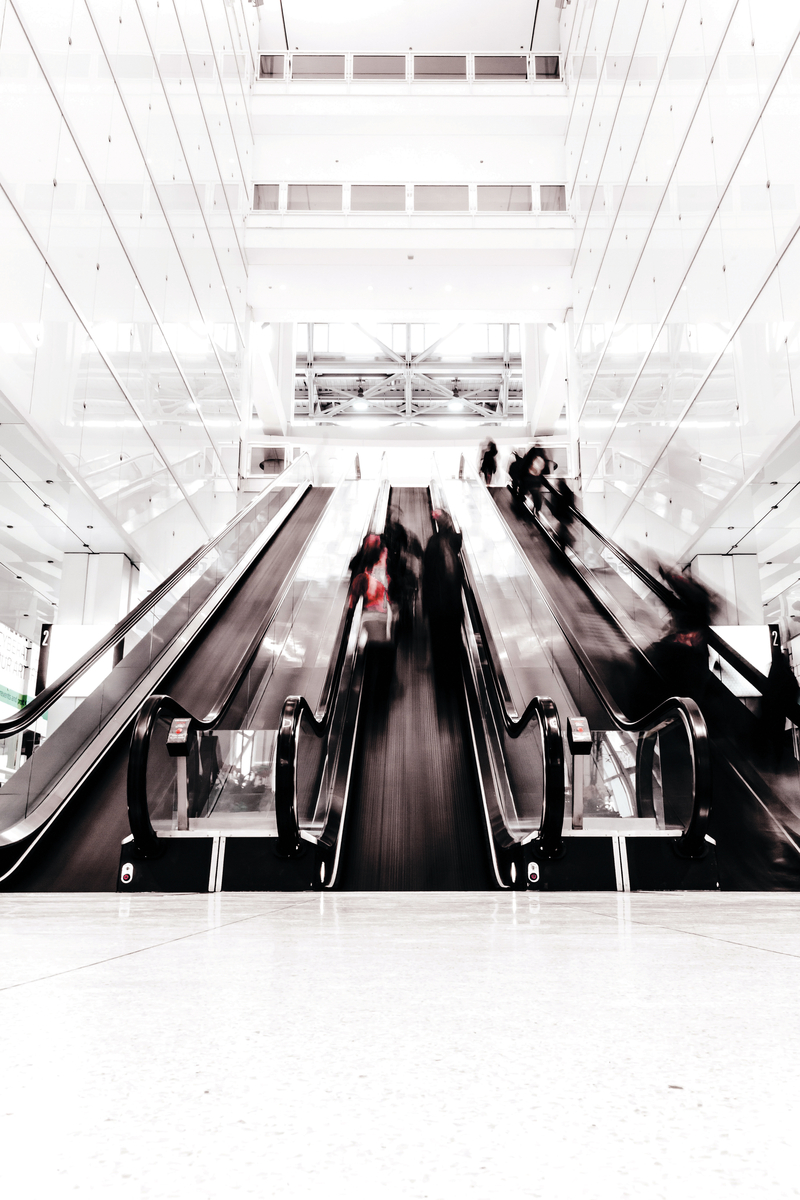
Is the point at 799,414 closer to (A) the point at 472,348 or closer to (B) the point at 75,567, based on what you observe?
(B) the point at 75,567

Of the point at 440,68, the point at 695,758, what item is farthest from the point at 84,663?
the point at 440,68

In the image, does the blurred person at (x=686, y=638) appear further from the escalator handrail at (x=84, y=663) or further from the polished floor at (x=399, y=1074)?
the polished floor at (x=399, y=1074)

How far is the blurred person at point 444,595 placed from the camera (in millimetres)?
10745

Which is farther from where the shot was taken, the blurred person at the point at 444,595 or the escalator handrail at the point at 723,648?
the blurred person at the point at 444,595

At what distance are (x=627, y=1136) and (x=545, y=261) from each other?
1998 centimetres

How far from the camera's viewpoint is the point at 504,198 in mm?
18953

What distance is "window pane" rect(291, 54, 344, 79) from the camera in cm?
1980

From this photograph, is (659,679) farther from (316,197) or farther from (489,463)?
(316,197)

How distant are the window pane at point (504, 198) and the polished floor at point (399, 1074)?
1904 centimetres

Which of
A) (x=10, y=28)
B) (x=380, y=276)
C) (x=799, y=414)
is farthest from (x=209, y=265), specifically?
(x=799, y=414)

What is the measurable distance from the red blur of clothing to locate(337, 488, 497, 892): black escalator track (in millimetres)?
1643

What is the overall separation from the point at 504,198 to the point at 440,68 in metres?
3.41

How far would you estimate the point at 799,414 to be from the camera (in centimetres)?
791

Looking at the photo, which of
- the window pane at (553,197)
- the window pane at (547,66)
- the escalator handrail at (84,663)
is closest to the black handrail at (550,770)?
the escalator handrail at (84,663)
